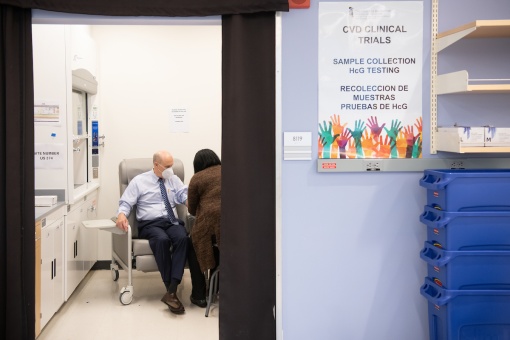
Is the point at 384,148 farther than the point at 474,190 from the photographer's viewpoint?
Yes

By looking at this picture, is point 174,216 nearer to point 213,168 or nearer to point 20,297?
point 213,168

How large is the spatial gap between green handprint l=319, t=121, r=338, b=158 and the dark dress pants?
1963 millimetres

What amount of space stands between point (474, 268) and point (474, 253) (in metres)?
0.08

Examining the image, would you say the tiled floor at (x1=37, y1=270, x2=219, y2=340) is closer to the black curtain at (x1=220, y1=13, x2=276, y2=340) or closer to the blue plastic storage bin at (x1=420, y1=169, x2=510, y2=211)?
the black curtain at (x1=220, y1=13, x2=276, y2=340)

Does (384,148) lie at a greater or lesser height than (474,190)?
greater

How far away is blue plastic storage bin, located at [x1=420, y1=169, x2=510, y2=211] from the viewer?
3.02m

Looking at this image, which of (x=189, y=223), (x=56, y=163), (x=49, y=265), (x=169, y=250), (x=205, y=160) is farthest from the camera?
(x=189, y=223)

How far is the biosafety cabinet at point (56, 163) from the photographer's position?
158 inches

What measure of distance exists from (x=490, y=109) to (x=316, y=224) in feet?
3.79

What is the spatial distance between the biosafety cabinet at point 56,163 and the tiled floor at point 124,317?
138 millimetres

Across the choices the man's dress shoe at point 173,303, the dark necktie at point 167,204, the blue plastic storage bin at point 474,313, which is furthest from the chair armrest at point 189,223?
the blue plastic storage bin at point 474,313

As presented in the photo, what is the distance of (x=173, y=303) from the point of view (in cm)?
465

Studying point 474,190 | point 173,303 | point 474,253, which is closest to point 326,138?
point 474,190

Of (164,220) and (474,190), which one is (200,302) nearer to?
(164,220)
